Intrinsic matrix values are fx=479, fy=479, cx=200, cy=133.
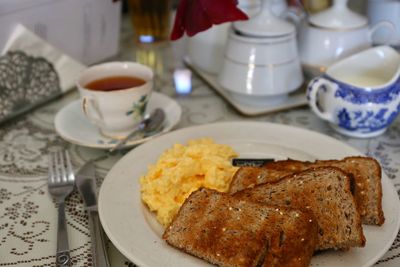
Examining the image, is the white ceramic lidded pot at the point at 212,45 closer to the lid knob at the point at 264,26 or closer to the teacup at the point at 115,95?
the lid knob at the point at 264,26

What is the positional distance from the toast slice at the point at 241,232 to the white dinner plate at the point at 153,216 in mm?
24

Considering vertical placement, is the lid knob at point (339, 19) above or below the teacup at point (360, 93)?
above

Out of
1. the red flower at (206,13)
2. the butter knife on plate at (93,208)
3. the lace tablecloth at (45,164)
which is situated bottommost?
the lace tablecloth at (45,164)

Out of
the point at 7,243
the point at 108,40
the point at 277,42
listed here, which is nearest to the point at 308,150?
the point at 277,42

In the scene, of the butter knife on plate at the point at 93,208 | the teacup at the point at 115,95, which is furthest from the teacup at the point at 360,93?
the butter knife on plate at the point at 93,208

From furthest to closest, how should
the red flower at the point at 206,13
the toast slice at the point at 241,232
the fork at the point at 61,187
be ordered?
the red flower at the point at 206,13, the fork at the point at 61,187, the toast slice at the point at 241,232

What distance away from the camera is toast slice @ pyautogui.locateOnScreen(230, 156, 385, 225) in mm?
680

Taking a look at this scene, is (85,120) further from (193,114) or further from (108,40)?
(108,40)

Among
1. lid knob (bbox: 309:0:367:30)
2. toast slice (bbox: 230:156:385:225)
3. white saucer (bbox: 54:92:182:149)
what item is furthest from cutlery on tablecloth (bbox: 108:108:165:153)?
lid knob (bbox: 309:0:367:30)

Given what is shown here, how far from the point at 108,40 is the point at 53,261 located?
76 centimetres

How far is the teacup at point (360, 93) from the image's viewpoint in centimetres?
93

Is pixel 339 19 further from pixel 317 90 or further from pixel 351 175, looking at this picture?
pixel 351 175

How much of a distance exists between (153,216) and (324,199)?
0.25m

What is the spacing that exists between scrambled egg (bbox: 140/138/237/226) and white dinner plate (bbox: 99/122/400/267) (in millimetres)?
23
